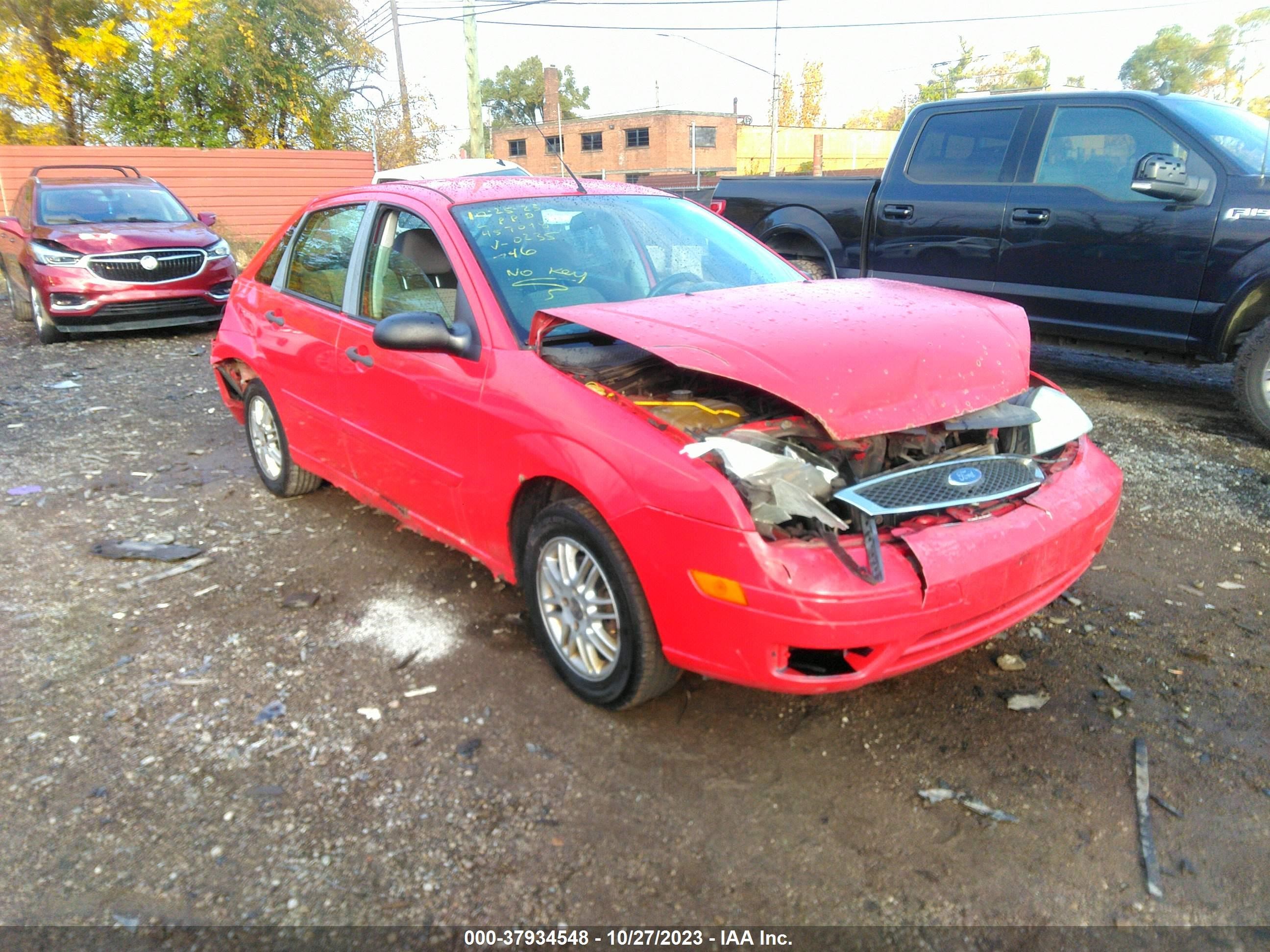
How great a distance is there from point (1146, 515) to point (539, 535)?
330 cm

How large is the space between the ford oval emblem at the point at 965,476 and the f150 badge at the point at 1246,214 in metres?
4.01

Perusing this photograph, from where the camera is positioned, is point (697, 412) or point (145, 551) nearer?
point (697, 412)

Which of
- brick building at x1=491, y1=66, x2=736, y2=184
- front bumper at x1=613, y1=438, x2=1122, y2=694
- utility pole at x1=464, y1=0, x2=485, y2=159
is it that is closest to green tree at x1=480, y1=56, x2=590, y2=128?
brick building at x1=491, y1=66, x2=736, y2=184

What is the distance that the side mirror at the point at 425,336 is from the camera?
326cm

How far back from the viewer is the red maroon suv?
963 centimetres

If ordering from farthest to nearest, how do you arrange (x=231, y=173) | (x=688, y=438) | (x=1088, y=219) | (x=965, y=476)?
(x=231, y=173)
(x=1088, y=219)
(x=965, y=476)
(x=688, y=438)

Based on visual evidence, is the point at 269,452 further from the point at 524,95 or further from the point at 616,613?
the point at 524,95

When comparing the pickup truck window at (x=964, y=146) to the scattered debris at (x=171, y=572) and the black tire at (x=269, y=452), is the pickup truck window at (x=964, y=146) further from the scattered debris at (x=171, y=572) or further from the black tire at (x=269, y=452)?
the scattered debris at (x=171, y=572)

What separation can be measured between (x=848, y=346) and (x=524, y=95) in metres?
78.7

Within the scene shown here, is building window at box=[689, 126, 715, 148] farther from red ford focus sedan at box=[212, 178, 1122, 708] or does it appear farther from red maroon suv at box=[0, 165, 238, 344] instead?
red ford focus sedan at box=[212, 178, 1122, 708]

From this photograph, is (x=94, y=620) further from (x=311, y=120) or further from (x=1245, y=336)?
(x=311, y=120)

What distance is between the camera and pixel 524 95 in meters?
74.6

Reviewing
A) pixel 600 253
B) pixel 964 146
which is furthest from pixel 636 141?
pixel 600 253

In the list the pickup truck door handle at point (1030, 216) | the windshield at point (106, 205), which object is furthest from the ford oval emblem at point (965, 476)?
the windshield at point (106, 205)
